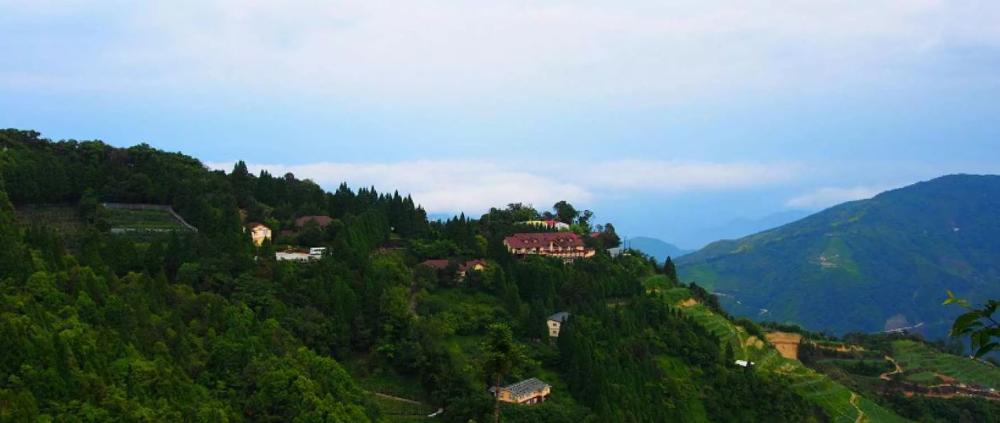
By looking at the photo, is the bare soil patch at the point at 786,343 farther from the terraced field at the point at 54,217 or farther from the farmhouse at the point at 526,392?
the terraced field at the point at 54,217

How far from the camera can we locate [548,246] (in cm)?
5597

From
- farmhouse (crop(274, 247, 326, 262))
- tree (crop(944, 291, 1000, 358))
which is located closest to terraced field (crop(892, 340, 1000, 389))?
farmhouse (crop(274, 247, 326, 262))

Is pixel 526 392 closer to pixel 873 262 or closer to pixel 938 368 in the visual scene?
pixel 938 368

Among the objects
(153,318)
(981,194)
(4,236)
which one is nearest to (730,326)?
(153,318)

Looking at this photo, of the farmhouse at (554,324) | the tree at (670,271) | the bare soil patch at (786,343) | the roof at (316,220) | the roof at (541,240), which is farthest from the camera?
the bare soil patch at (786,343)

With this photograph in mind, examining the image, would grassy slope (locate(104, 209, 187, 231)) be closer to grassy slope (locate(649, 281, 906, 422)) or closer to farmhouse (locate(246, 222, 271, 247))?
farmhouse (locate(246, 222, 271, 247))

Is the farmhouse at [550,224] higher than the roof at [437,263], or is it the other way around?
the farmhouse at [550,224]

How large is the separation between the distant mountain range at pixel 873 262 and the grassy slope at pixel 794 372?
6425 cm

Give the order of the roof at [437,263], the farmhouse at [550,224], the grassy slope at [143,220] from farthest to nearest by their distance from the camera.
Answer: the farmhouse at [550,224] < the roof at [437,263] < the grassy slope at [143,220]

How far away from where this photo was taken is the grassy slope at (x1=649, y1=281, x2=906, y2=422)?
46.6m

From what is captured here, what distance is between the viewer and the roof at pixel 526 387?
114ft

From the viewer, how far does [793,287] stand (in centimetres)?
12838

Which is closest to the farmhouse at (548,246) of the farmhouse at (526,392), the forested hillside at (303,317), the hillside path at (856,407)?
the forested hillside at (303,317)

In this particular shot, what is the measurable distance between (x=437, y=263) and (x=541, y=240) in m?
11.2
